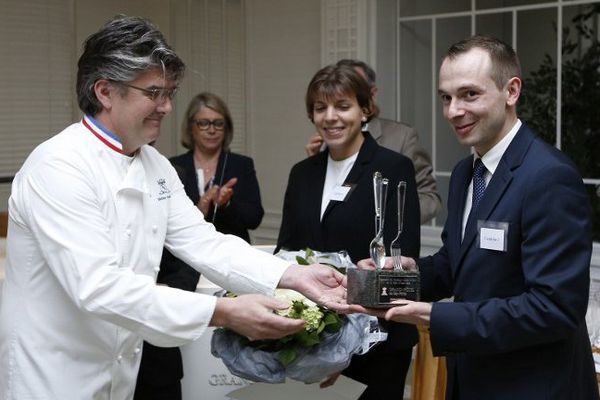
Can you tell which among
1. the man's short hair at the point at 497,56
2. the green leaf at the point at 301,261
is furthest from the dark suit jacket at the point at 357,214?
the man's short hair at the point at 497,56

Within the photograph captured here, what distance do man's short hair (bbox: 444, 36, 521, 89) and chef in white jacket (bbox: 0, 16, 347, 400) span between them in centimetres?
69

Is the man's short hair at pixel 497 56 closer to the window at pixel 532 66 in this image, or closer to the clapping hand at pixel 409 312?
the clapping hand at pixel 409 312

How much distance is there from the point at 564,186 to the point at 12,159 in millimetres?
3988

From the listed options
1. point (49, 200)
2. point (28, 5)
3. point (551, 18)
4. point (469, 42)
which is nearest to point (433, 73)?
point (551, 18)

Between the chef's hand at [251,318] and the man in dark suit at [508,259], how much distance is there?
0.80ft

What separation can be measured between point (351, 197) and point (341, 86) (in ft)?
1.36

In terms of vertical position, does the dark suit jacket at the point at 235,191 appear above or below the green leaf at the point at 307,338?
above

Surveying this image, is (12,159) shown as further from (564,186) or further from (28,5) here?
(564,186)

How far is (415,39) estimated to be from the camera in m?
5.25

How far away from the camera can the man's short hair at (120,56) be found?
2174mm

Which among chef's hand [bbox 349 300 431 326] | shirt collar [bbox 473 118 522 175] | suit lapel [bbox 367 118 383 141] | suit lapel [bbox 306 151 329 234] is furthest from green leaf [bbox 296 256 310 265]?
suit lapel [bbox 367 118 383 141]

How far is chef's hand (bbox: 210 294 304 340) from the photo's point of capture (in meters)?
2.15

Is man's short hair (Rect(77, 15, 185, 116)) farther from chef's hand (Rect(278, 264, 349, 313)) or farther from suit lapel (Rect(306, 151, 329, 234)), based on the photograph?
suit lapel (Rect(306, 151, 329, 234))

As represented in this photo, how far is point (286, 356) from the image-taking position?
2.43 meters
